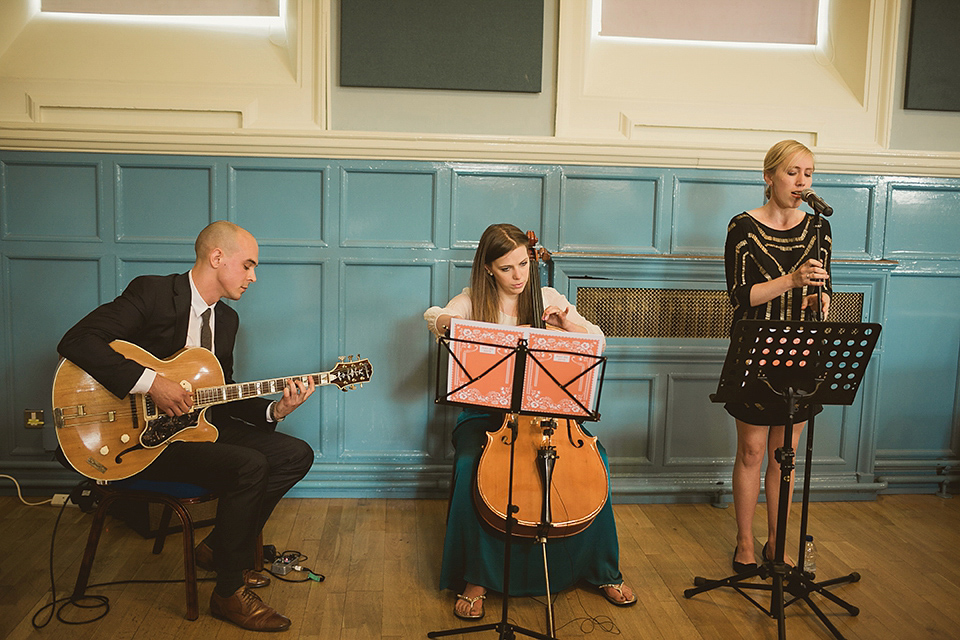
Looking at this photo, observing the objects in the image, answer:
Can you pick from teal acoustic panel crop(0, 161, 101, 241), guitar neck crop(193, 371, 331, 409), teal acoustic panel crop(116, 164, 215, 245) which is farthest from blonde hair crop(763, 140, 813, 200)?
teal acoustic panel crop(0, 161, 101, 241)

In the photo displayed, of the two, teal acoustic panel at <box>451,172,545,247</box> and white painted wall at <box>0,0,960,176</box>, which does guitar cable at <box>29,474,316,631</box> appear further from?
white painted wall at <box>0,0,960,176</box>

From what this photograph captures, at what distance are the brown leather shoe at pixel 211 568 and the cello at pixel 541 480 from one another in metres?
0.95

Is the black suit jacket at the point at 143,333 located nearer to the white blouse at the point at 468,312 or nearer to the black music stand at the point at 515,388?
the white blouse at the point at 468,312

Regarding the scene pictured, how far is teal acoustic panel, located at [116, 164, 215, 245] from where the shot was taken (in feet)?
11.9

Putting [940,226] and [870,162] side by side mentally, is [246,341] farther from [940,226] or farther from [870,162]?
[940,226]

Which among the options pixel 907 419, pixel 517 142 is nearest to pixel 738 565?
pixel 907 419

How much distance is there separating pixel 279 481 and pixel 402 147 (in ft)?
5.71

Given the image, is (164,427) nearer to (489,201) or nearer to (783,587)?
(489,201)

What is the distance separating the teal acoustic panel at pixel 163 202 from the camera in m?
3.62

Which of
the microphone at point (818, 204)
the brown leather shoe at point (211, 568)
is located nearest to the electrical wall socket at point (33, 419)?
the brown leather shoe at point (211, 568)

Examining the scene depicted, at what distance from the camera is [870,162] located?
3832mm

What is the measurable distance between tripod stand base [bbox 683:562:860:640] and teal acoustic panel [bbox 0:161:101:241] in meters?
3.24

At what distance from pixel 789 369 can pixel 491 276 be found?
1157 millimetres

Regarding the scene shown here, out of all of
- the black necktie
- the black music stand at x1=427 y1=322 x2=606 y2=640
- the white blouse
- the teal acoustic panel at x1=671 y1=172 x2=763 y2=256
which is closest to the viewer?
the black music stand at x1=427 y1=322 x2=606 y2=640
